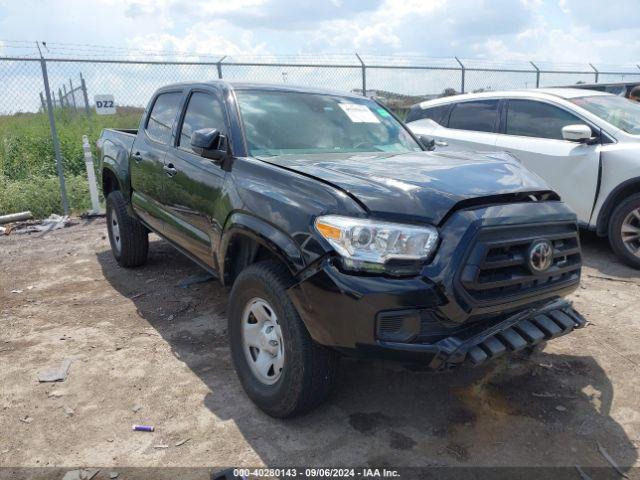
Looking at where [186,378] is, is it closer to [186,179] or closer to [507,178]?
[186,179]

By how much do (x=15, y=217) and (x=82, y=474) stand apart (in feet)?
22.8

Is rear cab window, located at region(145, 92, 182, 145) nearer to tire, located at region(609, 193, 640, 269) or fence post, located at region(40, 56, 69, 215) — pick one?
fence post, located at region(40, 56, 69, 215)

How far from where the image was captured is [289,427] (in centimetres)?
293

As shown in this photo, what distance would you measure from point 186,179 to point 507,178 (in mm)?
2258

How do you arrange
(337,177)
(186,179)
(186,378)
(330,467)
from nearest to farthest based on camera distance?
(330,467), (337,177), (186,378), (186,179)

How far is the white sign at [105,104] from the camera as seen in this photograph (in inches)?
371

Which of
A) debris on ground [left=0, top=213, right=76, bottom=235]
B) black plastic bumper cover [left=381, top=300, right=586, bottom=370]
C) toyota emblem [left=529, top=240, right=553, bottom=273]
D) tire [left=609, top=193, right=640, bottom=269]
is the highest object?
toyota emblem [left=529, top=240, right=553, bottom=273]

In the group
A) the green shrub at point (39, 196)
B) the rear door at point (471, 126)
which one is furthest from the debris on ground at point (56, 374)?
the green shrub at point (39, 196)

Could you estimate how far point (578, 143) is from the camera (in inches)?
228

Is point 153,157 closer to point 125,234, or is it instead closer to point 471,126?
point 125,234

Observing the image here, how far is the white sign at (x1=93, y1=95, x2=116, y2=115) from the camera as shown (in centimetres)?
942

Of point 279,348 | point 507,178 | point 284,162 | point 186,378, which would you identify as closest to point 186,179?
point 284,162

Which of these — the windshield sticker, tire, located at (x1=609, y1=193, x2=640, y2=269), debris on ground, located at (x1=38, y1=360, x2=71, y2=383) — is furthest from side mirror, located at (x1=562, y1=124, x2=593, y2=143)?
debris on ground, located at (x1=38, y1=360, x2=71, y2=383)

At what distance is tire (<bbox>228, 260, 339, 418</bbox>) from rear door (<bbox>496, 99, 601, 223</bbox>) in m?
3.87
